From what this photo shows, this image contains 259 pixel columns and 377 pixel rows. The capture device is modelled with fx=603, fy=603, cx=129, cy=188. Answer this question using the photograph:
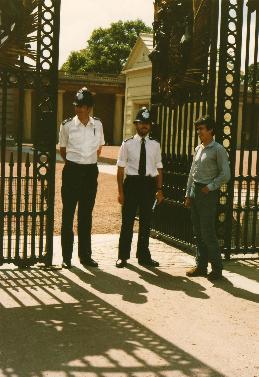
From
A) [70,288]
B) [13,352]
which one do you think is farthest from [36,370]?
[70,288]

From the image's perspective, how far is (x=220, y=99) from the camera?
7855mm

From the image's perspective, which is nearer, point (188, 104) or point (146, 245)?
point (146, 245)

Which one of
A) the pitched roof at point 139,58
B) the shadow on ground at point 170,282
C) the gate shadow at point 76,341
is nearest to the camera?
the gate shadow at point 76,341

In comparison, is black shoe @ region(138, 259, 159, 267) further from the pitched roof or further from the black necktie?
the pitched roof

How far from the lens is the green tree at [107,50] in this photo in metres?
64.0

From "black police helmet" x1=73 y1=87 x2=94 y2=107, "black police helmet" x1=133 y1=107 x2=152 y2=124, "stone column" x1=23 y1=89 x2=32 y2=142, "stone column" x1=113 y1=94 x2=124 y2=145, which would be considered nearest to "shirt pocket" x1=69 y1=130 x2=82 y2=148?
"black police helmet" x1=73 y1=87 x2=94 y2=107

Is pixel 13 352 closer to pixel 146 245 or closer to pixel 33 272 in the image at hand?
pixel 33 272

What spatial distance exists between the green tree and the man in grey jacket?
189 feet

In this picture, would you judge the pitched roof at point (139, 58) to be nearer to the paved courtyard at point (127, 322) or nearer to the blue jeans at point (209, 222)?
the blue jeans at point (209, 222)

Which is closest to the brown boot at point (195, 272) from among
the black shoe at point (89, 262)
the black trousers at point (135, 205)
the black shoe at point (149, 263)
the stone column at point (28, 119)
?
the black shoe at point (149, 263)

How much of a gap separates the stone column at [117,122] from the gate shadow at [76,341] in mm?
49023

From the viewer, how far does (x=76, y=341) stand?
4777mm

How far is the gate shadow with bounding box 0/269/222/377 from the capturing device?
4.22 meters

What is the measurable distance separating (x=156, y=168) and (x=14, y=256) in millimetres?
2113
